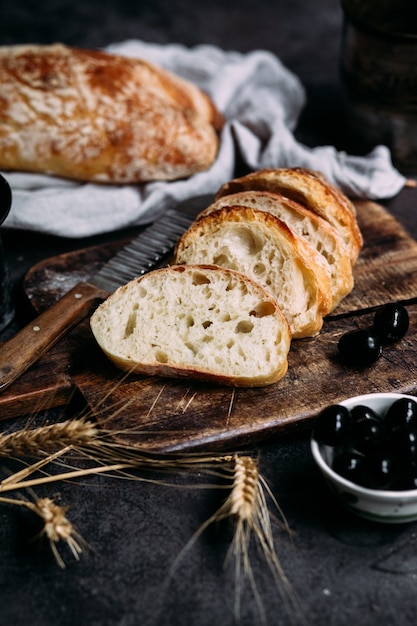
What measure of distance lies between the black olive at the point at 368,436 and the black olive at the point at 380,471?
31mm

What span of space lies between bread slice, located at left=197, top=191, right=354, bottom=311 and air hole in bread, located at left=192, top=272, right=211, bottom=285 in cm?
46

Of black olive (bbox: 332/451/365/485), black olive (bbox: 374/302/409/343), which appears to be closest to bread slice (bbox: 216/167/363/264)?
black olive (bbox: 374/302/409/343)

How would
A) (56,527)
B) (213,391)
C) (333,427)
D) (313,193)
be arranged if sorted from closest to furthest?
1. (56,527)
2. (333,427)
3. (213,391)
4. (313,193)

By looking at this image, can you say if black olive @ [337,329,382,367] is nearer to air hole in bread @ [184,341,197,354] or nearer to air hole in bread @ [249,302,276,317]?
air hole in bread @ [249,302,276,317]

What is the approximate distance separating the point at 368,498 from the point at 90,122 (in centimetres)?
247

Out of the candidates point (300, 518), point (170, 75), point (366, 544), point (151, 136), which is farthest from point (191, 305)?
point (170, 75)

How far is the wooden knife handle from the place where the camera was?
9.61 ft

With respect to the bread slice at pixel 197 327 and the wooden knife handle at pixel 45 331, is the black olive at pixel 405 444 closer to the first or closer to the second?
the bread slice at pixel 197 327

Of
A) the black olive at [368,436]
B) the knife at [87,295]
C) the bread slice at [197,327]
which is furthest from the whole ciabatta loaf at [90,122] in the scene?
the black olive at [368,436]

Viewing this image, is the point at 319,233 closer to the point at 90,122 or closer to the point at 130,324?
the point at 130,324

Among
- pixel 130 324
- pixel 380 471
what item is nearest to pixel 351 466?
pixel 380 471

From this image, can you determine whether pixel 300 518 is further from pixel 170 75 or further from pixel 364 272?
pixel 170 75

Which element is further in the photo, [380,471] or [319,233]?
[319,233]

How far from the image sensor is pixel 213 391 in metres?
2.88
